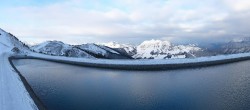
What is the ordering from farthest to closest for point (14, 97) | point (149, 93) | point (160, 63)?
point (160, 63) < point (149, 93) < point (14, 97)

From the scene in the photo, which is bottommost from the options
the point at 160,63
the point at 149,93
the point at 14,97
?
the point at 149,93

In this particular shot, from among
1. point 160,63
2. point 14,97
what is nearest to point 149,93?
point 14,97

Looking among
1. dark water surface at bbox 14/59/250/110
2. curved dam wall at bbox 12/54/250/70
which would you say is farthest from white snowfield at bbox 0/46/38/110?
curved dam wall at bbox 12/54/250/70

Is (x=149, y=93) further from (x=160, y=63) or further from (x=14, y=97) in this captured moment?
(x=160, y=63)

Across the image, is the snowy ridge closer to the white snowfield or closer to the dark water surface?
the dark water surface

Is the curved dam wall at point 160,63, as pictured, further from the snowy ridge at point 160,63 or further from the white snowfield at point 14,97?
the white snowfield at point 14,97

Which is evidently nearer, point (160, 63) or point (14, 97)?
point (14, 97)

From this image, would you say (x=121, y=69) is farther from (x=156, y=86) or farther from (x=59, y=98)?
(x=59, y=98)

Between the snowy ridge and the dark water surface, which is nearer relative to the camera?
the dark water surface

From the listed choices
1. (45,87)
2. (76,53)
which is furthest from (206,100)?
Result: (76,53)

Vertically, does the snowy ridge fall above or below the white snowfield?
above

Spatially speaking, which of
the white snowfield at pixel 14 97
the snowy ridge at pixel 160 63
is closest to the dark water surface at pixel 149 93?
the white snowfield at pixel 14 97
